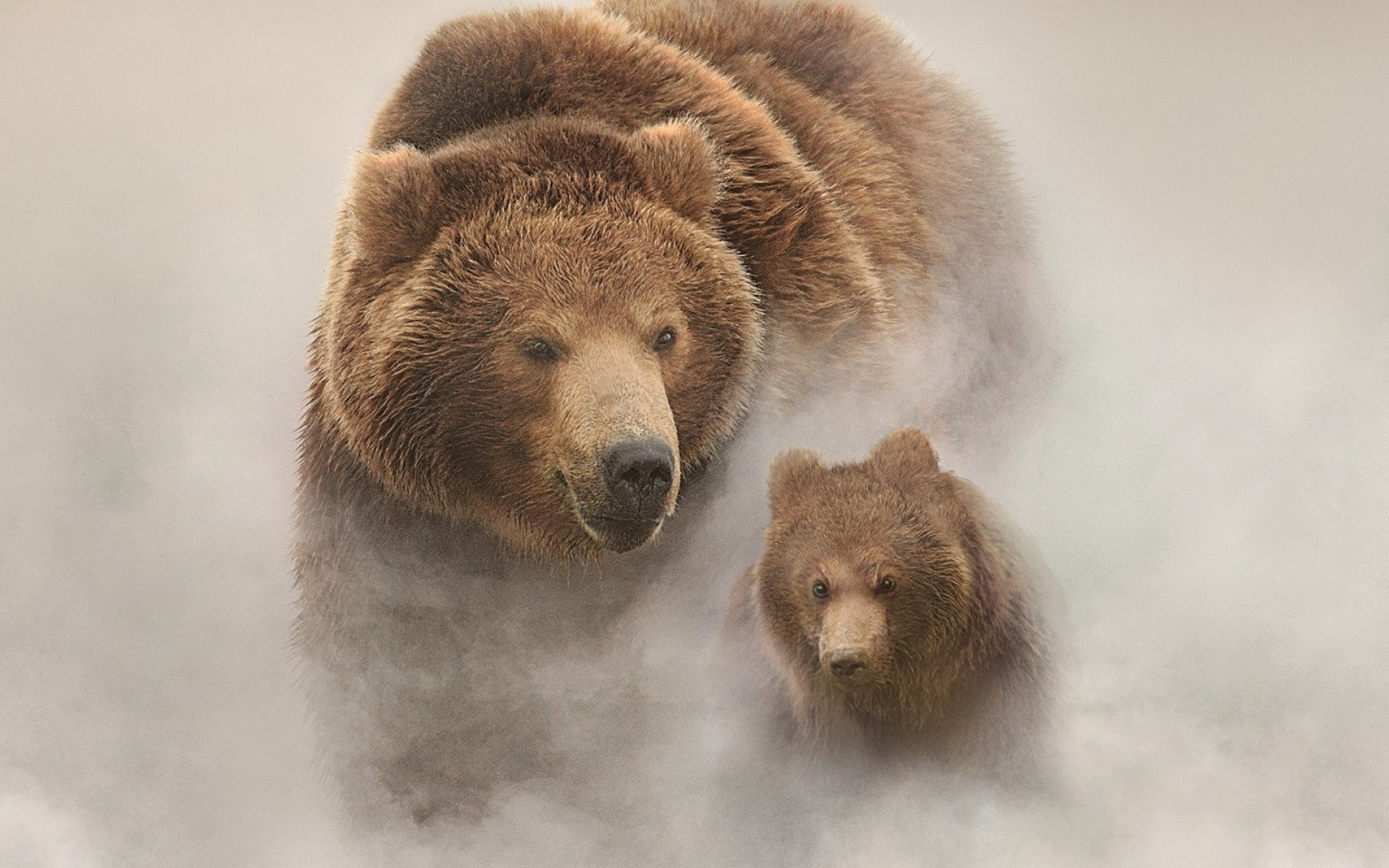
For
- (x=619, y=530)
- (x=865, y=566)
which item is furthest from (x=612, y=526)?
(x=865, y=566)

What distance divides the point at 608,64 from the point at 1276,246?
4.97 ft

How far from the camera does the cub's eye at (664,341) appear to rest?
7.88 ft

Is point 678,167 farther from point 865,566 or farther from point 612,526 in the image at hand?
point 865,566

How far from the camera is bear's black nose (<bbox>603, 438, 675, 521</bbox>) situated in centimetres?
227

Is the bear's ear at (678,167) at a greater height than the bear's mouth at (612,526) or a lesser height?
greater

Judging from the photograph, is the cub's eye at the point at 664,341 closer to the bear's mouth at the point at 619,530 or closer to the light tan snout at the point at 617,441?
the light tan snout at the point at 617,441

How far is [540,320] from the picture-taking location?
2383mm

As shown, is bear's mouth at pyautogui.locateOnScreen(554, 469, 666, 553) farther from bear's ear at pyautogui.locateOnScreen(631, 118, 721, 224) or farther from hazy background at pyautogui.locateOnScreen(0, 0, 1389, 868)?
hazy background at pyautogui.locateOnScreen(0, 0, 1389, 868)

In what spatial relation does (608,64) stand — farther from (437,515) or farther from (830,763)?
(830,763)

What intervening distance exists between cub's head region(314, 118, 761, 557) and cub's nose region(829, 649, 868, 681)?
0.46 m

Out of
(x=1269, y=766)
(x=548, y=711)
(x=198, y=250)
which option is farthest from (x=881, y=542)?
(x=198, y=250)

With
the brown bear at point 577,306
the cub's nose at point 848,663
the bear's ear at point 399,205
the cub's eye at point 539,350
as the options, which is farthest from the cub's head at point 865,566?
the bear's ear at point 399,205

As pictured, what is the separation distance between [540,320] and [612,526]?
0.40 metres

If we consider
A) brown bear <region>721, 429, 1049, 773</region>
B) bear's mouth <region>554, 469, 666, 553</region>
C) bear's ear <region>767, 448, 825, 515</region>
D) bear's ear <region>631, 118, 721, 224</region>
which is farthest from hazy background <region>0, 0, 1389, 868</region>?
bear's mouth <region>554, 469, 666, 553</region>
